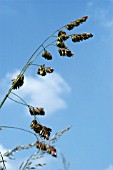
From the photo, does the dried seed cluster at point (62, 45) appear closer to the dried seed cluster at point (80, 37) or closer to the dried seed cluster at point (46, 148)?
the dried seed cluster at point (80, 37)

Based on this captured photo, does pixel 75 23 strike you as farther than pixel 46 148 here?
Yes

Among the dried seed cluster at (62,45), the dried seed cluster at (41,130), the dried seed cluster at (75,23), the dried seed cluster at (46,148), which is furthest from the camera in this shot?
the dried seed cluster at (75,23)

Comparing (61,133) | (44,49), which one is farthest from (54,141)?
(44,49)

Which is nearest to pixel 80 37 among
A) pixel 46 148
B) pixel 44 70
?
pixel 44 70

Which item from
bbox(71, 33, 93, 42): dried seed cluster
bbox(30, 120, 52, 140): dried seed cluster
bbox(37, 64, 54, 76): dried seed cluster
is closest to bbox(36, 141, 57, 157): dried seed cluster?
bbox(30, 120, 52, 140): dried seed cluster

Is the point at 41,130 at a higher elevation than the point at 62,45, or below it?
below

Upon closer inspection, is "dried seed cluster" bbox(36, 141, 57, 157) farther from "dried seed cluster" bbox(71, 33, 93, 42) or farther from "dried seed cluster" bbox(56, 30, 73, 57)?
"dried seed cluster" bbox(71, 33, 93, 42)

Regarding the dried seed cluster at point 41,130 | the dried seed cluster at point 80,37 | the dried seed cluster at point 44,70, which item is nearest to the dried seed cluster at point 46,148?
the dried seed cluster at point 41,130

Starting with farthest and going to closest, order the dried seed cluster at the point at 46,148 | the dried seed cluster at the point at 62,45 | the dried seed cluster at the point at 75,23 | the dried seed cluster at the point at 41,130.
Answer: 1. the dried seed cluster at the point at 75,23
2. the dried seed cluster at the point at 62,45
3. the dried seed cluster at the point at 41,130
4. the dried seed cluster at the point at 46,148

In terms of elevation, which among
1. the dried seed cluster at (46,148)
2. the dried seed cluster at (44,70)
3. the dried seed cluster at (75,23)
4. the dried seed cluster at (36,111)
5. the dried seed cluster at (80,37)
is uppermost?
the dried seed cluster at (75,23)

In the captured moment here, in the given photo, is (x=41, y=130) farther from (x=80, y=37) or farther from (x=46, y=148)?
(x=80, y=37)

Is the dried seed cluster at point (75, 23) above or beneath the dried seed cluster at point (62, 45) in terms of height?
above
